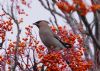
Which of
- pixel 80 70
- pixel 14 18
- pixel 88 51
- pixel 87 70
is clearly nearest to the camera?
pixel 80 70

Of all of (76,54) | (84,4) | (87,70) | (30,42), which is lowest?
(87,70)

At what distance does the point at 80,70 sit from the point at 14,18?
198 cm

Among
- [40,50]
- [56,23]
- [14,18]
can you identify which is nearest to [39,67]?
[40,50]

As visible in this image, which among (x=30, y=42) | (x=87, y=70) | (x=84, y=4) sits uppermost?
(x=84, y=4)

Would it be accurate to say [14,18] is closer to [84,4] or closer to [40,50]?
[40,50]

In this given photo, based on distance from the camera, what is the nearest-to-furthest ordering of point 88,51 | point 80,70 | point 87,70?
point 80,70 < point 87,70 < point 88,51

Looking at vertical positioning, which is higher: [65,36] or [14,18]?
[14,18]

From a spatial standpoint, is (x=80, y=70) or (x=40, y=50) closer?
(x=80, y=70)

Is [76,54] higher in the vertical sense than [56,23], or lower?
lower

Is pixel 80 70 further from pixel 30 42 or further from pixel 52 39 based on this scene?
pixel 52 39

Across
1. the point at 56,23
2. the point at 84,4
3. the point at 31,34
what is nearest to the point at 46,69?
the point at 31,34

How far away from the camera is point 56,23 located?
863 centimetres

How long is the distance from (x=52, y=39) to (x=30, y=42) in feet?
8.08

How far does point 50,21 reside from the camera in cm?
874
